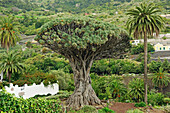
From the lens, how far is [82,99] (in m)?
24.5

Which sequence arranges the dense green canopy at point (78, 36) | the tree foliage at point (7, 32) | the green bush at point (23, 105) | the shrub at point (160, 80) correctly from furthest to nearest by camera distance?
the shrub at point (160, 80)
the tree foliage at point (7, 32)
the dense green canopy at point (78, 36)
the green bush at point (23, 105)

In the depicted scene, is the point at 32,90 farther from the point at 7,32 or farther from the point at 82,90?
the point at 82,90

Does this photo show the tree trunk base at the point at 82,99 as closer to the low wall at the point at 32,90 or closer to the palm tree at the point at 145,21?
the palm tree at the point at 145,21

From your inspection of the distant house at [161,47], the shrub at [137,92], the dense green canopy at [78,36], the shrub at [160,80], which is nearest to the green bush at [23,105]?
the dense green canopy at [78,36]

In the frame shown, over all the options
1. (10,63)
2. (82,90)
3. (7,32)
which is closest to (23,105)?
(82,90)

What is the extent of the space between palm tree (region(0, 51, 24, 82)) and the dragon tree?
42.0ft

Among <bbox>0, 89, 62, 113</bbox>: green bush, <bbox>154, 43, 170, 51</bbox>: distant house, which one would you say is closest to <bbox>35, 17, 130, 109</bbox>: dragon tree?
<bbox>0, 89, 62, 113</bbox>: green bush

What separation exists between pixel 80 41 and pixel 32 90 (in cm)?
1547

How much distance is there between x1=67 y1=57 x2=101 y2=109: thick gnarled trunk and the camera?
80.4ft

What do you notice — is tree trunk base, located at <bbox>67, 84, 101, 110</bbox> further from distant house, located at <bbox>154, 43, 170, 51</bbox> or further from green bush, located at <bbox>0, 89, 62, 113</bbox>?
distant house, located at <bbox>154, 43, 170, 51</bbox>

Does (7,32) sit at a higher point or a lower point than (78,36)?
higher

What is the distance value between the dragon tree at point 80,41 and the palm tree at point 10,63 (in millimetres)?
12798

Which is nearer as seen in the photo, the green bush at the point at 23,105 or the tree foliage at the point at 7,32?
the green bush at the point at 23,105

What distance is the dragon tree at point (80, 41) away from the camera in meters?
22.8
